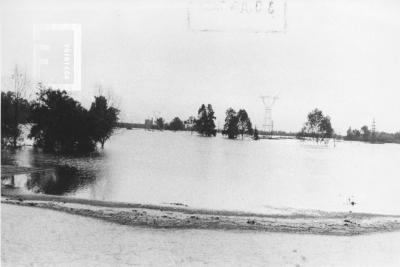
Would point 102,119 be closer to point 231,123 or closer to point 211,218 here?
point 231,123

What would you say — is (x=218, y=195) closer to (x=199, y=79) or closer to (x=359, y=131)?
(x=199, y=79)

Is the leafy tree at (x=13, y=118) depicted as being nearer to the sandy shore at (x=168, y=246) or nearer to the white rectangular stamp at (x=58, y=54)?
the white rectangular stamp at (x=58, y=54)

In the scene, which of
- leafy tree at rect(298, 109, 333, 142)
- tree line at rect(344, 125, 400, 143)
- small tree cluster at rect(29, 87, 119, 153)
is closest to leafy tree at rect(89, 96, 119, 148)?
small tree cluster at rect(29, 87, 119, 153)

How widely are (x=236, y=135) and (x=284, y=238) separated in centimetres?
343

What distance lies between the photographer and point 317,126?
9.60 metres

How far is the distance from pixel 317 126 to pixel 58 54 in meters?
5.89

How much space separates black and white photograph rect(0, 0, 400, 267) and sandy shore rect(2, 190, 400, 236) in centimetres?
4

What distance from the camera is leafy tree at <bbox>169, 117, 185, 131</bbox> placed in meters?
9.82

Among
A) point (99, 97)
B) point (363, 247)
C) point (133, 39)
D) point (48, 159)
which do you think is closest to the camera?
point (363, 247)

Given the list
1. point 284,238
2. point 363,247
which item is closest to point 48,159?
point 284,238

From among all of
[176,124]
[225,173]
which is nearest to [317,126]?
[176,124]

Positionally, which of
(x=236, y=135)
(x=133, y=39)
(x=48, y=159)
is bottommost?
(x=48, y=159)

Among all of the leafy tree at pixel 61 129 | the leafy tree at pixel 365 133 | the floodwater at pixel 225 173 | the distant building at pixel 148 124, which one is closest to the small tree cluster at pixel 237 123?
the floodwater at pixel 225 173

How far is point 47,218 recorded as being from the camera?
25.0 ft
